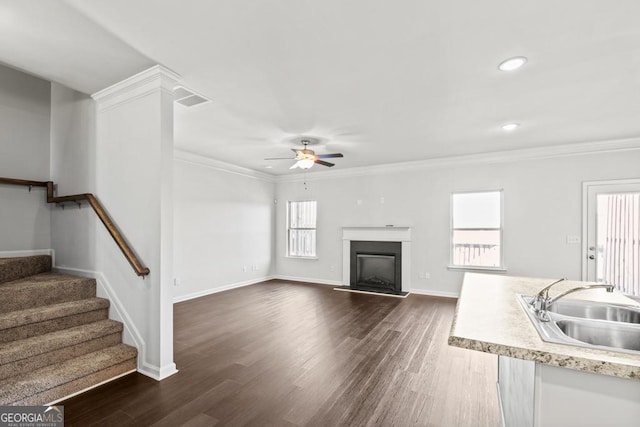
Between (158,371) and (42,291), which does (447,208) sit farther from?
(42,291)

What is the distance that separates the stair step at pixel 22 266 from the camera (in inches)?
117

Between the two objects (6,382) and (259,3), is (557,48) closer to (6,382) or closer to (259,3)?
(259,3)

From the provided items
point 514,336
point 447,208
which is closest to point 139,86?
point 514,336

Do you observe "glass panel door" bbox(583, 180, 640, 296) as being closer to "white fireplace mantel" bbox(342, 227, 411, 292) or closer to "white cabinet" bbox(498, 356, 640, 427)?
"white fireplace mantel" bbox(342, 227, 411, 292)

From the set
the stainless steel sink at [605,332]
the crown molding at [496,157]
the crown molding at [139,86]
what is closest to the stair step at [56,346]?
the crown molding at [139,86]

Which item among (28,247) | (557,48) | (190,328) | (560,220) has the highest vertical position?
(557,48)

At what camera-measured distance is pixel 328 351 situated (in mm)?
3193

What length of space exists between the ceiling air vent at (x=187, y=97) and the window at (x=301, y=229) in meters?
4.36

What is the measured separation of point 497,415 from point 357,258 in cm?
455

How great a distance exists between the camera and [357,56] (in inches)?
92.1

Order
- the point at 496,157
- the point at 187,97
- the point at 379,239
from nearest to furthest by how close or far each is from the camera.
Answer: the point at 187,97
the point at 496,157
the point at 379,239

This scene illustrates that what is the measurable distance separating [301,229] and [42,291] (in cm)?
522

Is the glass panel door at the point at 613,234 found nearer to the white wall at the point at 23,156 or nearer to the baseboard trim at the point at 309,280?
the baseboard trim at the point at 309,280

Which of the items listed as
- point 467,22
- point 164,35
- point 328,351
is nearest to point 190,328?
point 328,351
